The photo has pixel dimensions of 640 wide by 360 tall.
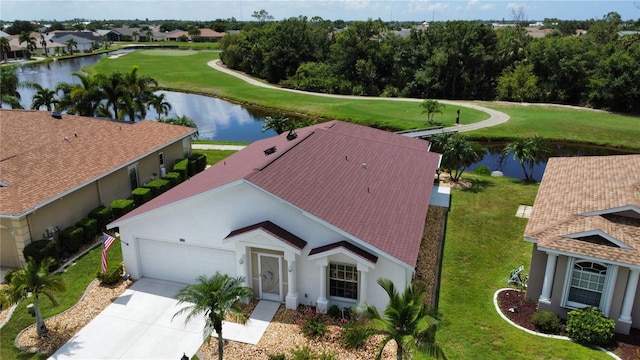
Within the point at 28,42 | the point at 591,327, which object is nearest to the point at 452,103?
the point at 591,327

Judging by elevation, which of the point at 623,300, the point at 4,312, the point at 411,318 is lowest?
the point at 4,312

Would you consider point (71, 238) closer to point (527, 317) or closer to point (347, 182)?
point (347, 182)

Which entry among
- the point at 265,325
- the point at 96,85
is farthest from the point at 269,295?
the point at 96,85

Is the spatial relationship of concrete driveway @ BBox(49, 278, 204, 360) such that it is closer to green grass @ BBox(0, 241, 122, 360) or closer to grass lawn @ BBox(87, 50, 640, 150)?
green grass @ BBox(0, 241, 122, 360)

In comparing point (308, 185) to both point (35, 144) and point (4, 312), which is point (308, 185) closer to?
point (4, 312)

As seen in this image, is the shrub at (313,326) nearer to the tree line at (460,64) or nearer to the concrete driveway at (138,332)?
the concrete driveway at (138,332)

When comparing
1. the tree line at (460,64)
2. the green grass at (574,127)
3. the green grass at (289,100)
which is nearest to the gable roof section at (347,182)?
the green grass at (574,127)

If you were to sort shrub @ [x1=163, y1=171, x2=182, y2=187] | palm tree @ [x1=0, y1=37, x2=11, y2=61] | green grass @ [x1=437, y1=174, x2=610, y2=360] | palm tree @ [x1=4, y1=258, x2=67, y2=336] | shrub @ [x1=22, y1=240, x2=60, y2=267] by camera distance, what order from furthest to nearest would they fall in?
palm tree @ [x1=0, y1=37, x2=11, y2=61], shrub @ [x1=163, y1=171, x2=182, y2=187], shrub @ [x1=22, y1=240, x2=60, y2=267], green grass @ [x1=437, y1=174, x2=610, y2=360], palm tree @ [x1=4, y1=258, x2=67, y2=336]

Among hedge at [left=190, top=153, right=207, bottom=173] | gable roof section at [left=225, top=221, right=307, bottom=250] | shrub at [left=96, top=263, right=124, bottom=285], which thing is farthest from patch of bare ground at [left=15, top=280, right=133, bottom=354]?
hedge at [left=190, top=153, right=207, bottom=173]
